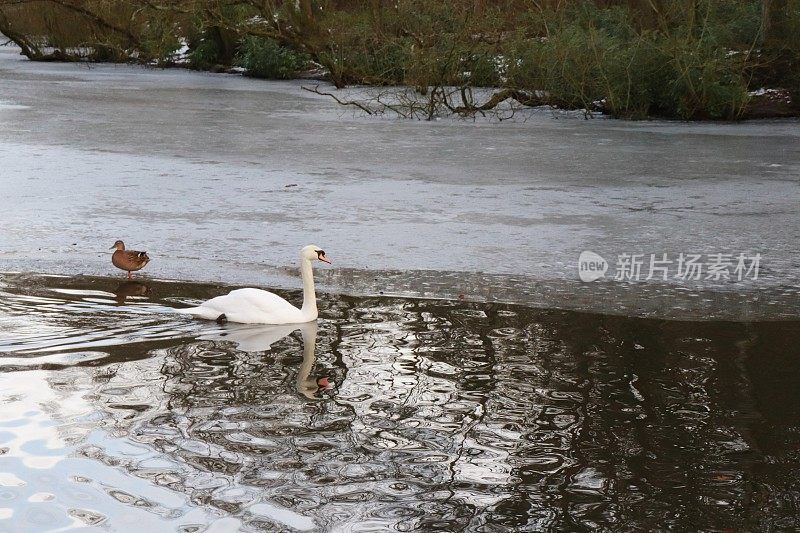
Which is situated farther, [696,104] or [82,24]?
Answer: [82,24]

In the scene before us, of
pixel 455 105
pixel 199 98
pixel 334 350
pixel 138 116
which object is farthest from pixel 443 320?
pixel 199 98

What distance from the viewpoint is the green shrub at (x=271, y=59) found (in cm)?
2662

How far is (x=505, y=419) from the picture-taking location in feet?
14.6

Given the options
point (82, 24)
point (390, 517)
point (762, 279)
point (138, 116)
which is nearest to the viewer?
point (390, 517)

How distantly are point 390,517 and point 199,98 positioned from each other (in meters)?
18.3

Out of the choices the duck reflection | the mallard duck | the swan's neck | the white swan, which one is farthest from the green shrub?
the white swan

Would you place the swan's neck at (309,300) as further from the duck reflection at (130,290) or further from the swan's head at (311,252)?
the duck reflection at (130,290)

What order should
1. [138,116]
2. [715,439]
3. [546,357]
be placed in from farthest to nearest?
1. [138,116]
2. [546,357]
3. [715,439]

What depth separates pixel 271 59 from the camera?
87.6 feet

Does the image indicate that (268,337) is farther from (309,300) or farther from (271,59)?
(271,59)

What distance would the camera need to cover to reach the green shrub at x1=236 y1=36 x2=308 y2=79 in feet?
87.4

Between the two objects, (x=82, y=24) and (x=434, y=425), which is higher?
(x=82, y=24)

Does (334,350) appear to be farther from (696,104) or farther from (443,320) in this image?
(696,104)

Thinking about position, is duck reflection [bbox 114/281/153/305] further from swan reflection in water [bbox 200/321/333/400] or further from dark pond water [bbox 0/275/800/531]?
swan reflection in water [bbox 200/321/333/400]
